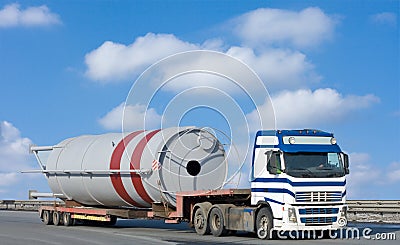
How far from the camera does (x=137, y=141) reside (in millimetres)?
25125

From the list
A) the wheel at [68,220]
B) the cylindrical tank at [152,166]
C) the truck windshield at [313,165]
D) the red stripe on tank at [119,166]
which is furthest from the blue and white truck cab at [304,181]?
the wheel at [68,220]

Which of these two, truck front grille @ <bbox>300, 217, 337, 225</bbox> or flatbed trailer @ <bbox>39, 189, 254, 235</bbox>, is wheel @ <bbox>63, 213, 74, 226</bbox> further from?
truck front grille @ <bbox>300, 217, 337, 225</bbox>

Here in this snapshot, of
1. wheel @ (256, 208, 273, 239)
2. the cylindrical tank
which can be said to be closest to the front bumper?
wheel @ (256, 208, 273, 239)

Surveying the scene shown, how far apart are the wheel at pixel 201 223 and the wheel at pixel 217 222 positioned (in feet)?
0.69

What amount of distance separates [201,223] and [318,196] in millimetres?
4786

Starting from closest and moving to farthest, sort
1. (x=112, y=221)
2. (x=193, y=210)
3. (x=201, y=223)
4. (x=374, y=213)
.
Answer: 1. (x=201, y=223)
2. (x=193, y=210)
3. (x=112, y=221)
4. (x=374, y=213)

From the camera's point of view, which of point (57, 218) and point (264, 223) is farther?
point (57, 218)

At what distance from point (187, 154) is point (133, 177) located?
7.18ft

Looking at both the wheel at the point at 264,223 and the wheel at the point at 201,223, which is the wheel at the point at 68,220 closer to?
the wheel at the point at 201,223

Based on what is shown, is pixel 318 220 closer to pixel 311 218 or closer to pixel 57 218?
pixel 311 218

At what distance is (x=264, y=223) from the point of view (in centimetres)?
2006

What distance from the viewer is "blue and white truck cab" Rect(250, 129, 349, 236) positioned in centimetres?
1927

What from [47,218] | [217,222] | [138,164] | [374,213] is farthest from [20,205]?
[217,222]

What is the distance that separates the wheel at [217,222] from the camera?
70.5 feet
